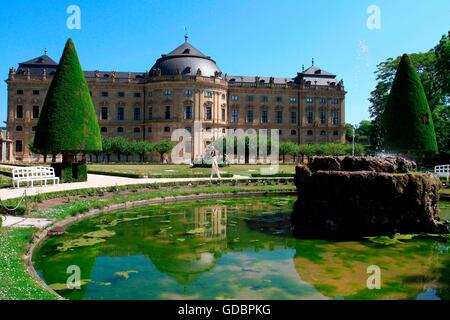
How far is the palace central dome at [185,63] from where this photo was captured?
53406mm

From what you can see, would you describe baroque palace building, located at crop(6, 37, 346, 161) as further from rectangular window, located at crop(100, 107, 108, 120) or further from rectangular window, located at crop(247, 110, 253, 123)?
rectangular window, located at crop(100, 107, 108, 120)

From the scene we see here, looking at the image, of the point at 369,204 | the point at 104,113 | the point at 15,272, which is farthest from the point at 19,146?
the point at 369,204

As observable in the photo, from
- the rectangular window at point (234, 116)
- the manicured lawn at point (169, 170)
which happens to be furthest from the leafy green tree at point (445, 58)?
the rectangular window at point (234, 116)

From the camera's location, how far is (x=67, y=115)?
1947 cm

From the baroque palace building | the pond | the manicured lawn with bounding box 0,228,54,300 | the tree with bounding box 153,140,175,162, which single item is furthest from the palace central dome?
the manicured lawn with bounding box 0,228,54,300

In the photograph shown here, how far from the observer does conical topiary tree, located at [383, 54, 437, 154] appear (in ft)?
72.9

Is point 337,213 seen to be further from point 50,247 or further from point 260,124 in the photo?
point 260,124

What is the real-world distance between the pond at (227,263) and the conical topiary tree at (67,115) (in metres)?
9.53

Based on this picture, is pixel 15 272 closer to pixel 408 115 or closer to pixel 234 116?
pixel 408 115

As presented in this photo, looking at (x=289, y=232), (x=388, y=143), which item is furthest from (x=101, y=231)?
(x=388, y=143)

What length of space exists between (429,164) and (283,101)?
29.1 metres

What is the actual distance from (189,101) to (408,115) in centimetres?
3518

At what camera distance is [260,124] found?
197 feet

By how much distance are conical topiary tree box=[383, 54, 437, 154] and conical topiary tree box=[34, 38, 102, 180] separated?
668 inches
